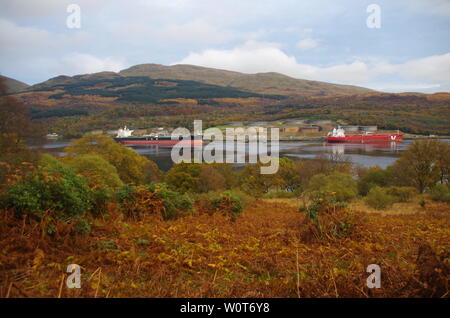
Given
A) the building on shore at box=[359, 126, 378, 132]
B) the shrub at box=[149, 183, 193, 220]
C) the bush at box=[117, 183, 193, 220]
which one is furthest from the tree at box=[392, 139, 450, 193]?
the building on shore at box=[359, 126, 378, 132]

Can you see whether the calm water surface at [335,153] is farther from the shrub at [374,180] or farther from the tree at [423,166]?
the tree at [423,166]

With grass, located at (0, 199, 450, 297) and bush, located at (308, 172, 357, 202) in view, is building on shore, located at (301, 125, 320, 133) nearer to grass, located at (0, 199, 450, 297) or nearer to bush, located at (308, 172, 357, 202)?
bush, located at (308, 172, 357, 202)

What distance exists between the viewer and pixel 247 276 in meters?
4.55

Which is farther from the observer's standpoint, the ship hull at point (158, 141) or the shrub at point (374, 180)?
the ship hull at point (158, 141)

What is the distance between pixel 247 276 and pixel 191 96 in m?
199

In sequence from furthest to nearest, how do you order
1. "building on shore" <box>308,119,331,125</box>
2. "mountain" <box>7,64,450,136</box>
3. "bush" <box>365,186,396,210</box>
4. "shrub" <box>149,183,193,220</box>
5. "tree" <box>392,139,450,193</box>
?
1. "building on shore" <box>308,119,331,125</box>
2. "mountain" <box>7,64,450,136</box>
3. "tree" <box>392,139,450,193</box>
4. "bush" <box>365,186,396,210</box>
5. "shrub" <box>149,183,193,220</box>

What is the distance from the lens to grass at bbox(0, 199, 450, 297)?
142 inches

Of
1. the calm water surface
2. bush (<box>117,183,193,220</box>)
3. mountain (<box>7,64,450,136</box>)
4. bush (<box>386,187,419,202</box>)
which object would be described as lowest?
the calm water surface

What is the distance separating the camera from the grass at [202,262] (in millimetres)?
3615

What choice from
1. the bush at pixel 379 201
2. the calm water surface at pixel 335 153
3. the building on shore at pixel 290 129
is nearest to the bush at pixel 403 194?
the bush at pixel 379 201

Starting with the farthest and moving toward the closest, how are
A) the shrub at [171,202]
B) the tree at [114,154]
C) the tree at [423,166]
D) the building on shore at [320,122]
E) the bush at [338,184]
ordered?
the building on shore at [320,122] → the tree at [114,154] → the tree at [423,166] → the bush at [338,184] → the shrub at [171,202]

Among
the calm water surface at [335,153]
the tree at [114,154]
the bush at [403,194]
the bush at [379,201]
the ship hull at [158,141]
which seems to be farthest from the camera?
the ship hull at [158,141]

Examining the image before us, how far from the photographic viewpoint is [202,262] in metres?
4.89

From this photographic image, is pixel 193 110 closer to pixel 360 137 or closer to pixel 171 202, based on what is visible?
pixel 360 137
